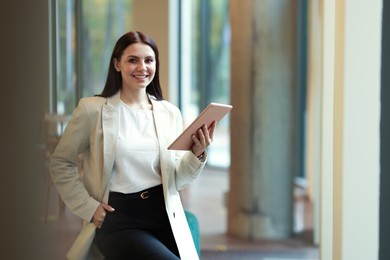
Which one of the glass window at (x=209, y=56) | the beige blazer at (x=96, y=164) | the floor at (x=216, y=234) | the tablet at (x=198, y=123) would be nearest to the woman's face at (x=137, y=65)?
the beige blazer at (x=96, y=164)

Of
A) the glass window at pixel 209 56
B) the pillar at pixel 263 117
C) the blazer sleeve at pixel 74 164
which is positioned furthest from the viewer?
the glass window at pixel 209 56

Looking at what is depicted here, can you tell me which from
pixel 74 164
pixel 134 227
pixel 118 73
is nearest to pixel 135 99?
pixel 118 73

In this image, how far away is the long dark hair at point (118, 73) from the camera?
2.41 meters

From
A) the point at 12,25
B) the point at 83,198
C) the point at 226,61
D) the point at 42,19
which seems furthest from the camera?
the point at 226,61

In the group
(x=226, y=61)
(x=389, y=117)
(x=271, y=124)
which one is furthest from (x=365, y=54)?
(x=226, y=61)

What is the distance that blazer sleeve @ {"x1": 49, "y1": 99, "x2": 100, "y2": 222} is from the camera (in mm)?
2273

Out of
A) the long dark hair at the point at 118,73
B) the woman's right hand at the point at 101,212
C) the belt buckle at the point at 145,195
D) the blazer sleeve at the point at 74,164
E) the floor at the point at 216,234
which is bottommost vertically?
the floor at the point at 216,234

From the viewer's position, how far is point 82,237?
241 centimetres

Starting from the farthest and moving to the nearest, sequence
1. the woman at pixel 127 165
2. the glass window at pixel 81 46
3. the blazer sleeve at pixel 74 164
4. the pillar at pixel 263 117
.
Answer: the pillar at pixel 263 117
the woman at pixel 127 165
the blazer sleeve at pixel 74 164
the glass window at pixel 81 46

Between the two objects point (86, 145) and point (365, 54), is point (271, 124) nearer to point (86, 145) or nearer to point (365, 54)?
point (365, 54)

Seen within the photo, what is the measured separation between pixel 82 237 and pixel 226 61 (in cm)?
882

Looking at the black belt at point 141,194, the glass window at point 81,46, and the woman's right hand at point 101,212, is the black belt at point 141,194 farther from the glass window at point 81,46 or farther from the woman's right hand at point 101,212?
the glass window at point 81,46

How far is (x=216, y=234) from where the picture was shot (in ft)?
19.5

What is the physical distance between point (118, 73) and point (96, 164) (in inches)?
14.3
